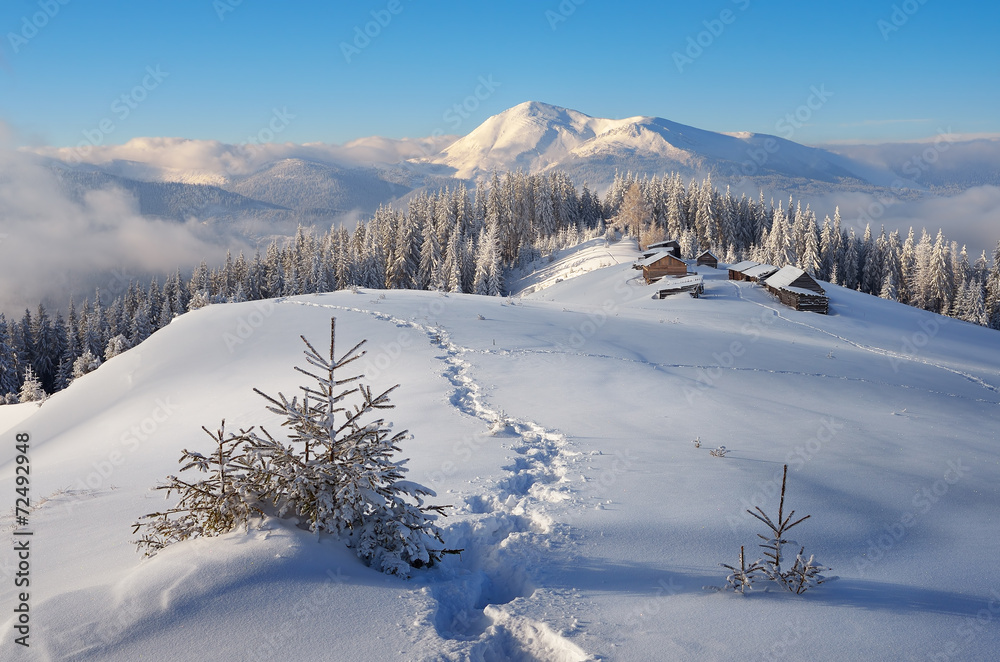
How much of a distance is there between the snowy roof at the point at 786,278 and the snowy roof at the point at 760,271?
2803mm

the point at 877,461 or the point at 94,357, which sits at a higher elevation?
the point at 877,461

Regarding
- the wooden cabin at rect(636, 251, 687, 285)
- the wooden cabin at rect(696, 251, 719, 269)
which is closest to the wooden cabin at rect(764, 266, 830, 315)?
the wooden cabin at rect(636, 251, 687, 285)

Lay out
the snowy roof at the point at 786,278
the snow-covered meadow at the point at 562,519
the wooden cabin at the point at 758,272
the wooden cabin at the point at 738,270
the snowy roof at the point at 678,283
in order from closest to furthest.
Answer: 1. the snow-covered meadow at the point at 562,519
2. the snowy roof at the point at 786,278
3. the snowy roof at the point at 678,283
4. the wooden cabin at the point at 758,272
5. the wooden cabin at the point at 738,270

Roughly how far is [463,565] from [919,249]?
333ft

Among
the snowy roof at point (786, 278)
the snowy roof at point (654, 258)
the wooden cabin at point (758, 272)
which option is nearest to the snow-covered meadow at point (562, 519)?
Answer: the snowy roof at point (786, 278)

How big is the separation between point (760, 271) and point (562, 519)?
56343 millimetres

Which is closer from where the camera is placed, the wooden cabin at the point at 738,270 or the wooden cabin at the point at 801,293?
the wooden cabin at the point at 801,293

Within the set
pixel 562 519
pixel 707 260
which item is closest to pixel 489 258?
pixel 707 260

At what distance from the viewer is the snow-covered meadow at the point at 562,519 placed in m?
4.49

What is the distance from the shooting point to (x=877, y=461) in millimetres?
10422

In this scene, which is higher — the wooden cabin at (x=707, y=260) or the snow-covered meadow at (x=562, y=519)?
the wooden cabin at (x=707, y=260)

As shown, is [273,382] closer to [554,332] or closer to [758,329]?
[554,332]

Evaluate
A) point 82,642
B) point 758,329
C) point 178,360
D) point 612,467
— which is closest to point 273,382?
point 178,360

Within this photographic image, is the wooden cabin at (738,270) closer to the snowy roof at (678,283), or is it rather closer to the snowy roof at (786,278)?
the snowy roof at (786,278)
